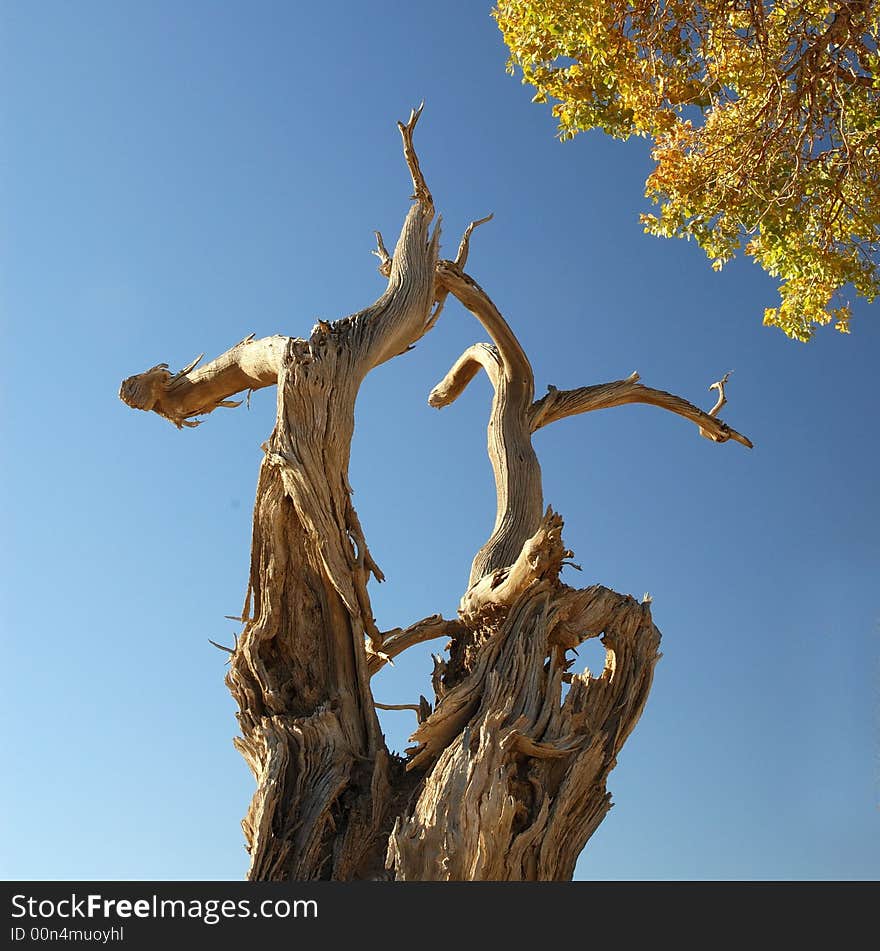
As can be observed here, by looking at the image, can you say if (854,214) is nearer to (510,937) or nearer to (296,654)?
(296,654)

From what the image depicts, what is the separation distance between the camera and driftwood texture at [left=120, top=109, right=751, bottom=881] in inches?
197

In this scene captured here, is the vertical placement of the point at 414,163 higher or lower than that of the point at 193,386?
higher

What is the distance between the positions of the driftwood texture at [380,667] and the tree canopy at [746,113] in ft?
4.40

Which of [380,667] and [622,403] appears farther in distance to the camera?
[622,403]

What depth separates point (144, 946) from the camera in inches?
141

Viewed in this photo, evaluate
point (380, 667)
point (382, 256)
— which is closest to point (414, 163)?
point (382, 256)

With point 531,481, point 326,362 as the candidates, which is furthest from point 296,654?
point 531,481

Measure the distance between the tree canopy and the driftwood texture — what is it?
1340 mm

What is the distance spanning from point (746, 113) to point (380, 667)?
4468 millimetres

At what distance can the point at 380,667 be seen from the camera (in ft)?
21.5

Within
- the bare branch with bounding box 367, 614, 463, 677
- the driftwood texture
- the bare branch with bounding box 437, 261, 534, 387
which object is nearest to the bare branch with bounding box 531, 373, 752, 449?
the bare branch with bounding box 437, 261, 534, 387

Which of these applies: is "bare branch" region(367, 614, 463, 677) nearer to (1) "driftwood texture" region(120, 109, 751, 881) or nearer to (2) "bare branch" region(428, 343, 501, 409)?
(1) "driftwood texture" region(120, 109, 751, 881)

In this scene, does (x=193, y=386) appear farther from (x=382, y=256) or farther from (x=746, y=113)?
(x=746, y=113)

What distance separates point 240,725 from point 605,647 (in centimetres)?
210
